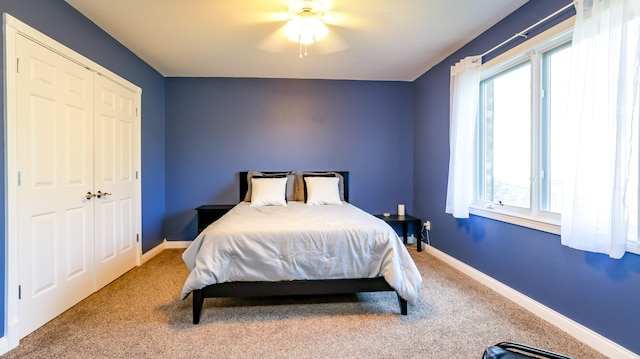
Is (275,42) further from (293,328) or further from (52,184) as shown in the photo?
(293,328)

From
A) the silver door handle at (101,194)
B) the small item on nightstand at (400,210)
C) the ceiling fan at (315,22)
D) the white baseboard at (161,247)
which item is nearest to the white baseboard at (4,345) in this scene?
the silver door handle at (101,194)

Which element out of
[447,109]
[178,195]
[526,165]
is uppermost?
[447,109]

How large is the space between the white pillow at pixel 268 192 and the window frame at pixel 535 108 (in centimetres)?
238

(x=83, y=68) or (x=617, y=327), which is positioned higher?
(x=83, y=68)

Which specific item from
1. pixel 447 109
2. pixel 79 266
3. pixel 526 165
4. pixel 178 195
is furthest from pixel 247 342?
pixel 447 109

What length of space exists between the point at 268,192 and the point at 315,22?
202 cm

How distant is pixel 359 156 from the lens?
15.0 feet

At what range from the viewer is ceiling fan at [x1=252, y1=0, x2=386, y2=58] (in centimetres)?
251

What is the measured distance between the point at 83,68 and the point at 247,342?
8.68ft

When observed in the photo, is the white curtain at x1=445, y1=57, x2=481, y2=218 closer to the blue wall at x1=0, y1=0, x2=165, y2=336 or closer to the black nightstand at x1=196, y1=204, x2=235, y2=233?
the black nightstand at x1=196, y1=204, x2=235, y2=233

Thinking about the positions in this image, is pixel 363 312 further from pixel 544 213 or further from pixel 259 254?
pixel 544 213

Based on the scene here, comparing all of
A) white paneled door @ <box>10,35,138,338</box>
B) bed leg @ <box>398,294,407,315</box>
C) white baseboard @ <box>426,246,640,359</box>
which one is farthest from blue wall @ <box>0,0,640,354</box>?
bed leg @ <box>398,294,407,315</box>

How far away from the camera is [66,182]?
7.86 feet

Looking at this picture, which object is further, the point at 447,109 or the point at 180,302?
the point at 447,109
